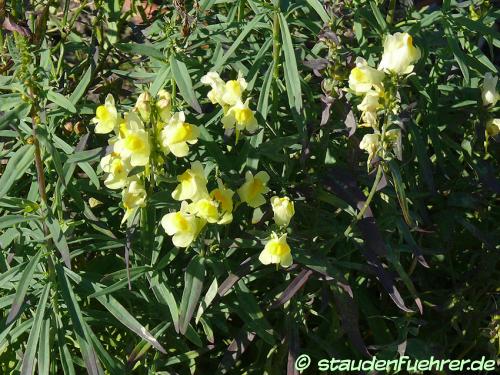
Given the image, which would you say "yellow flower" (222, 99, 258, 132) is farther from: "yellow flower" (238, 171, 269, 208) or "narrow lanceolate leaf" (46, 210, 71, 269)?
"narrow lanceolate leaf" (46, 210, 71, 269)

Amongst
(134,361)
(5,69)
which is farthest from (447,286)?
(5,69)

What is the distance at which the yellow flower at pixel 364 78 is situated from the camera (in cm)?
270

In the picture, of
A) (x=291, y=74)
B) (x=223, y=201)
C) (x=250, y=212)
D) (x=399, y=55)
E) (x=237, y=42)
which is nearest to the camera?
(x=399, y=55)

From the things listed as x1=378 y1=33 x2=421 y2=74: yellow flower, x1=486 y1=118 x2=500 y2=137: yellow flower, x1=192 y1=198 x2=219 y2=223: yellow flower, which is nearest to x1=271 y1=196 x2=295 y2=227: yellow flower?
x1=192 y1=198 x2=219 y2=223: yellow flower

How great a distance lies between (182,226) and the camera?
2707 millimetres

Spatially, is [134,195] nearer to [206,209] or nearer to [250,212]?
[206,209]

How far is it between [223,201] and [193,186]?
14 cm

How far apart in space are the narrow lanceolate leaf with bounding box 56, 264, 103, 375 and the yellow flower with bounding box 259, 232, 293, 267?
Result: 66 cm

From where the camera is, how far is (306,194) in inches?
123

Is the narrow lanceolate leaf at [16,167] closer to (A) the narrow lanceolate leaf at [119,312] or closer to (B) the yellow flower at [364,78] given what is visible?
(A) the narrow lanceolate leaf at [119,312]

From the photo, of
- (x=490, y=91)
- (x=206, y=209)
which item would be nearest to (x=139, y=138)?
(x=206, y=209)

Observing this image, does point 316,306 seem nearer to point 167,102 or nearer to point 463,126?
point 463,126

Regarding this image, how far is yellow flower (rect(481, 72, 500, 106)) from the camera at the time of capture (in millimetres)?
3152

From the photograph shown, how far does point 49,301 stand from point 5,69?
1023 millimetres
